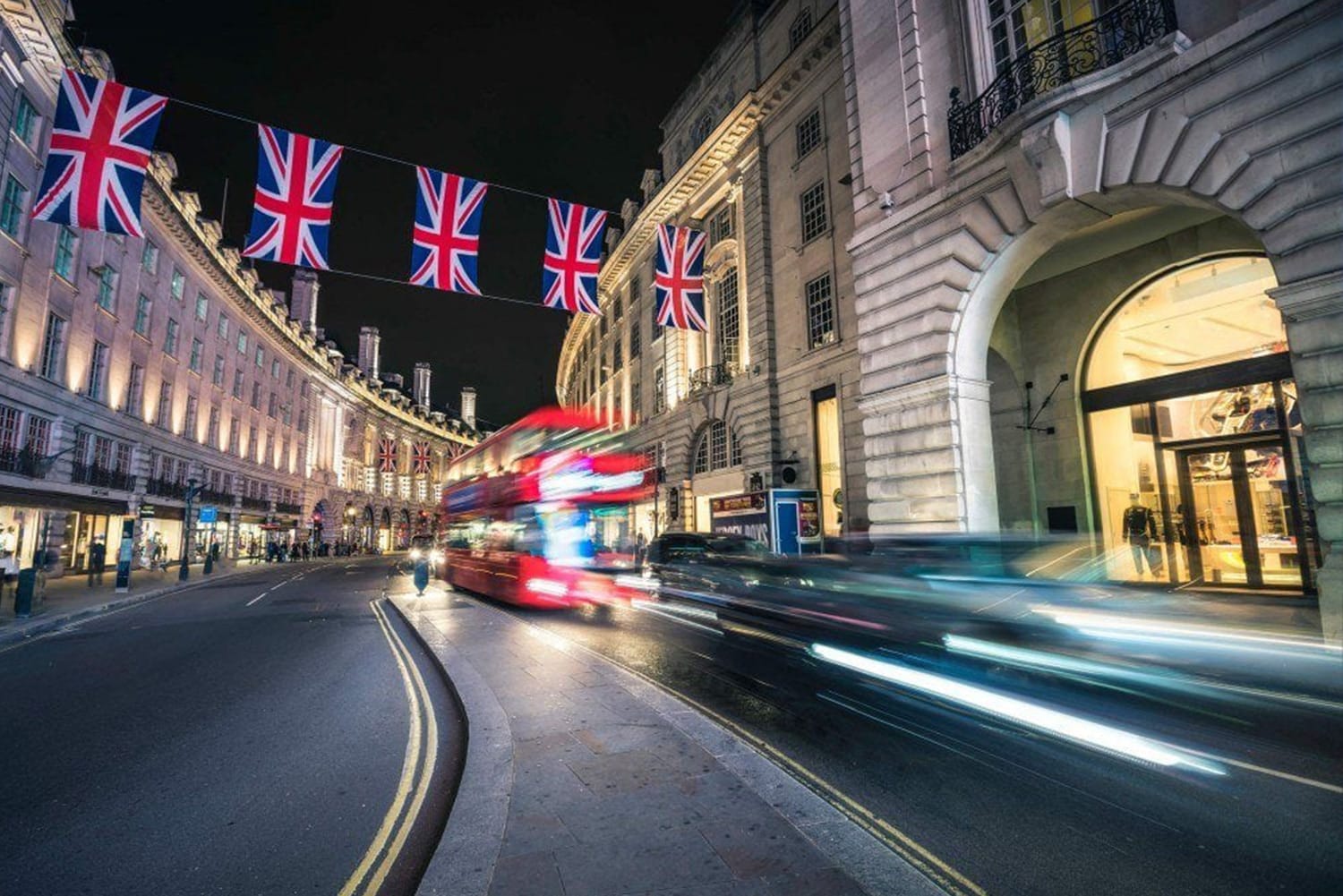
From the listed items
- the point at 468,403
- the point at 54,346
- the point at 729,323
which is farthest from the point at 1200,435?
the point at 468,403

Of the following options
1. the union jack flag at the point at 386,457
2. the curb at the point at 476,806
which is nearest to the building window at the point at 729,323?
the curb at the point at 476,806

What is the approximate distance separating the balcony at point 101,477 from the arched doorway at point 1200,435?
37.3m

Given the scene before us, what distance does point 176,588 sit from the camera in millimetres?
23375

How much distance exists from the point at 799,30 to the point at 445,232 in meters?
18.7

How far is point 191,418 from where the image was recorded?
38531mm

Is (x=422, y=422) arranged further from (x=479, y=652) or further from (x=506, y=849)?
(x=506, y=849)

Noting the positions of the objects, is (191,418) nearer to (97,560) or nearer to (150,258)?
(150,258)

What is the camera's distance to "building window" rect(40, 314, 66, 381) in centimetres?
2586

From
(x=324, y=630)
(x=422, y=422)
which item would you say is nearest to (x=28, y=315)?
(x=324, y=630)

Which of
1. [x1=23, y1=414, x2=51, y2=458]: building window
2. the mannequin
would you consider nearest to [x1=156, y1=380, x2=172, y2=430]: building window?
[x1=23, y1=414, x2=51, y2=458]: building window

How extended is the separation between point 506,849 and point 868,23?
1877 cm

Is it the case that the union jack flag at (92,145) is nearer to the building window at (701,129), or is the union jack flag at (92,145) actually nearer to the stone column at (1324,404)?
the stone column at (1324,404)

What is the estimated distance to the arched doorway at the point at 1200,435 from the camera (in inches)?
484

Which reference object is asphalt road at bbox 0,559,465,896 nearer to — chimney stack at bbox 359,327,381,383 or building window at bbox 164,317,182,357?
building window at bbox 164,317,182,357
